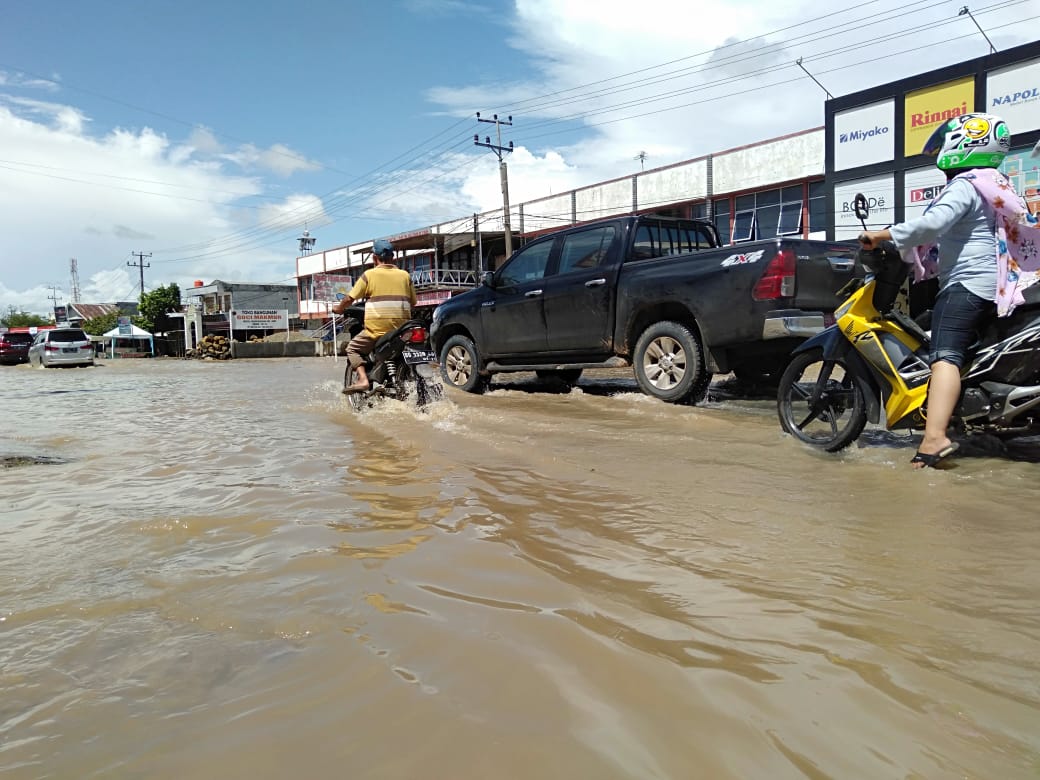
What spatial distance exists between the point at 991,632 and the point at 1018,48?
22.0m

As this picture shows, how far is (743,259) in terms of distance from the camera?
229 inches

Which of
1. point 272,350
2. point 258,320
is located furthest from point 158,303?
point 272,350

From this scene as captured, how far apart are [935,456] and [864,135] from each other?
70.9ft

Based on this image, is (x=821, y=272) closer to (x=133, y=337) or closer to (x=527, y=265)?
(x=527, y=265)

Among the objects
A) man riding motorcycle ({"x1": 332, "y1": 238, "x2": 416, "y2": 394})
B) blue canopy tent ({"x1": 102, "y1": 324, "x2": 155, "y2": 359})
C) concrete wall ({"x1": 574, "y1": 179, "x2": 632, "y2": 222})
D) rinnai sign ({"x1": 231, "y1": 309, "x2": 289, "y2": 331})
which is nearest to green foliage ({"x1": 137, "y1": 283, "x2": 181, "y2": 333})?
blue canopy tent ({"x1": 102, "y1": 324, "x2": 155, "y2": 359})

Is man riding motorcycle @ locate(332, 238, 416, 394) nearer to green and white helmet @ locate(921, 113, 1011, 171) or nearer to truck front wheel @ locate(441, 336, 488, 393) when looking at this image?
truck front wheel @ locate(441, 336, 488, 393)

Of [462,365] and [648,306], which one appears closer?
[648,306]

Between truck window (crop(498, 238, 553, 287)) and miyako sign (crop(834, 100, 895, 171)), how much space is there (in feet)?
58.9

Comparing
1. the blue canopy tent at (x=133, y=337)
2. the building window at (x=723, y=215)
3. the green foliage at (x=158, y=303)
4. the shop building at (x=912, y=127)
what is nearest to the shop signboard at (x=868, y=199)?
the shop building at (x=912, y=127)

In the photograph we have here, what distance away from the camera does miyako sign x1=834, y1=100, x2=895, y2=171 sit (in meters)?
21.0

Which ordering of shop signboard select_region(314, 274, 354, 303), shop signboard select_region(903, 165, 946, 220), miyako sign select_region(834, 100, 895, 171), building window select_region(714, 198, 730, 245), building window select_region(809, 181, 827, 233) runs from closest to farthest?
shop signboard select_region(903, 165, 946, 220) → miyako sign select_region(834, 100, 895, 171) → building window select_region(809, 181, 827, 233) → building window select_region(714, 198, 730, 245) → shop signboard select_region(314, 274, 354, 303)

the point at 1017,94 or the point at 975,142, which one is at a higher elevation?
the point at 1017,94

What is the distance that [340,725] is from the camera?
59.1 inches

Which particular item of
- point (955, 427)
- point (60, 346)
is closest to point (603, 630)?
point (955, 427)
